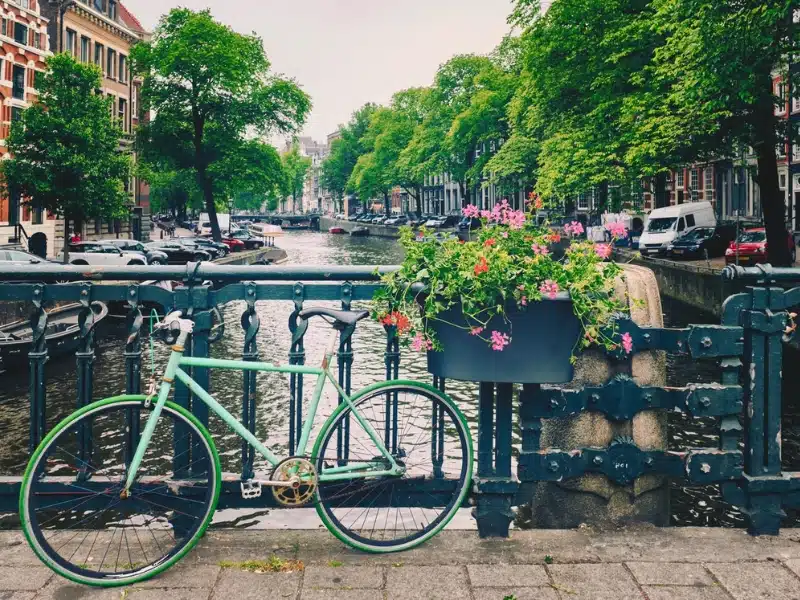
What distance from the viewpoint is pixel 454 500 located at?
4039mm

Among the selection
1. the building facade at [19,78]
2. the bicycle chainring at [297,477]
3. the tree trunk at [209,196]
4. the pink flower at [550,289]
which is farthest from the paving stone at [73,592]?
the tree trunk at [209,196]

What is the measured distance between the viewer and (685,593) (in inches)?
136

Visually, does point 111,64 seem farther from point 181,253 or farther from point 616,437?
point 616,437

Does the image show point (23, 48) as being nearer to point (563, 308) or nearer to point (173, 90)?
point (173, 90)

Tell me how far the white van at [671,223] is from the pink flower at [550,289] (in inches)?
1345

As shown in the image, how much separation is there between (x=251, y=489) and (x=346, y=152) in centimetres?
11271

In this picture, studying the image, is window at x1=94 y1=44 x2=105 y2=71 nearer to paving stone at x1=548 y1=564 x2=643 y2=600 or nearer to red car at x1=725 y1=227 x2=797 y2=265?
red car at x1=725 y1=227 x2=797 y2=265

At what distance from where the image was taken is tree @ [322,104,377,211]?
112 m

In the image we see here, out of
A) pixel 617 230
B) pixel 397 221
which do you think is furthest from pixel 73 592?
pixel 397 221

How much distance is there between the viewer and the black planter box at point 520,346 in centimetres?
375

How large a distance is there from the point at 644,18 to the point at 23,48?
1102 inches

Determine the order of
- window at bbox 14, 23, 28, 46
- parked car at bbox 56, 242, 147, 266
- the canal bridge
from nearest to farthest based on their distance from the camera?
the canal bridge → parked car at bbox 56, 242, 147, 266 → window at bbox 14, 23, 28, 46

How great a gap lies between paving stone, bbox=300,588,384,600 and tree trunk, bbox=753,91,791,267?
21.0 metres

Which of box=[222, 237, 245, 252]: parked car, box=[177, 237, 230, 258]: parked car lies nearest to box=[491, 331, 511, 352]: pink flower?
box=[177, 237, 230, 258]: parked car
